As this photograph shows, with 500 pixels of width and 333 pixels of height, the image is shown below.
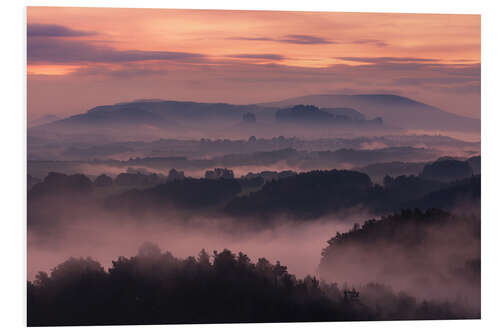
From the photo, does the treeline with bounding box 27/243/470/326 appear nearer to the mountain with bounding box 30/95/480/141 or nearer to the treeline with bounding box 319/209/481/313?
the treeline with bounding box 319/209/481/313

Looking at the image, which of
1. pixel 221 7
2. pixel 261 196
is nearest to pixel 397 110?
pixel 261 196

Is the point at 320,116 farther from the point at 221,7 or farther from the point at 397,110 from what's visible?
the point at 221,7

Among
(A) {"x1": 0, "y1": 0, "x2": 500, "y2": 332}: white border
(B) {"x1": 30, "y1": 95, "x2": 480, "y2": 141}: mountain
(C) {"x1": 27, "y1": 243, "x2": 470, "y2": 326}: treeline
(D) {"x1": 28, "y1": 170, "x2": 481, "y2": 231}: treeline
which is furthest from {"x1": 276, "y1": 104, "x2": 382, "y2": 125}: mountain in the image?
(C) {"x1": 27, "y1": 243, "x2": 470, "y2": 326}: treeline

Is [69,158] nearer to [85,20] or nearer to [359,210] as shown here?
[85,20]

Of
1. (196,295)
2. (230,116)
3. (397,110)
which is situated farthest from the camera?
(397,110)

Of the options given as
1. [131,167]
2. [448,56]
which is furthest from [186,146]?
[448,56]
